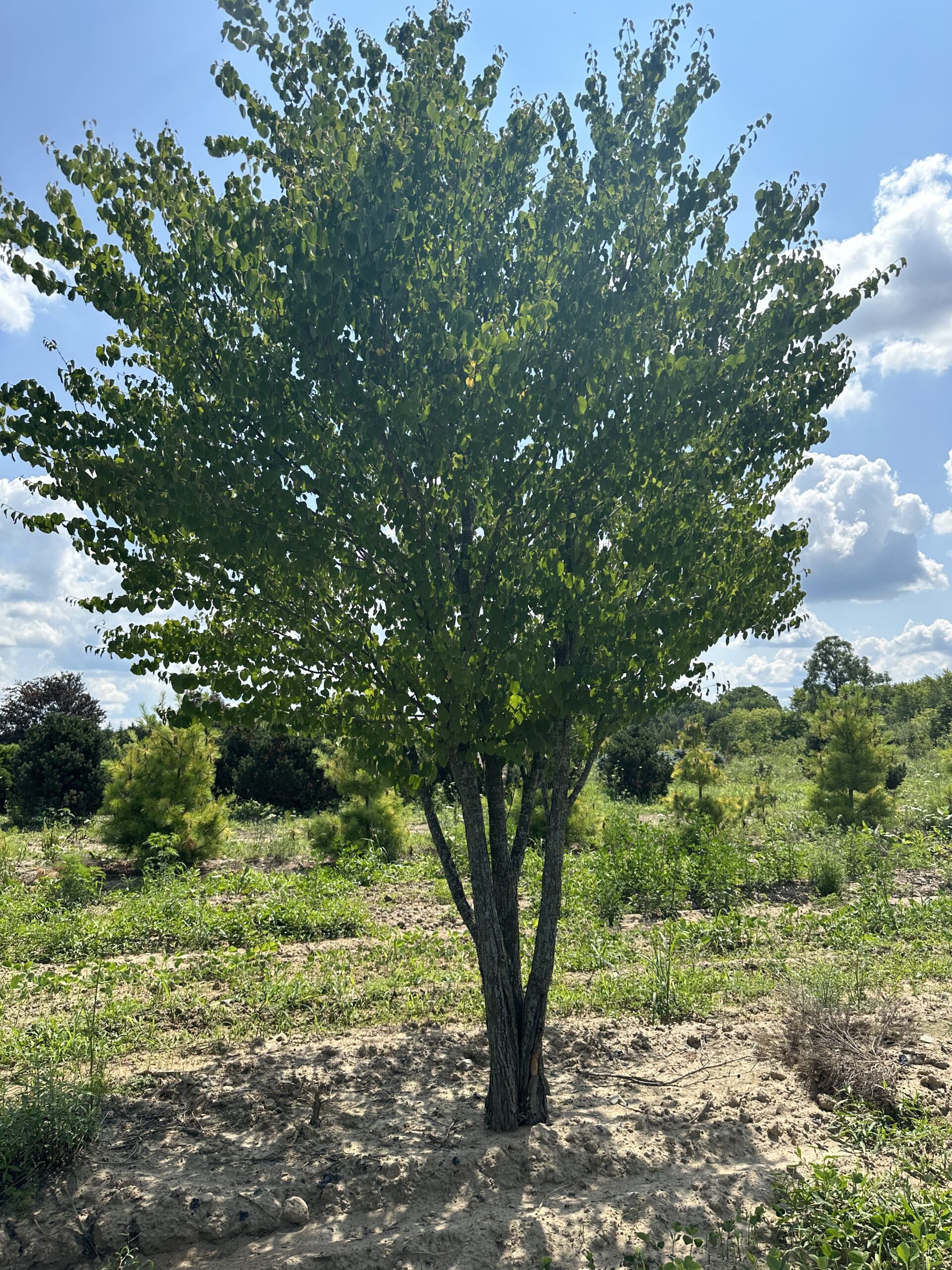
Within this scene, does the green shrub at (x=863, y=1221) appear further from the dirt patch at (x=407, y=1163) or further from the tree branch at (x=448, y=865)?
the tree branch at (x=448, y=865)

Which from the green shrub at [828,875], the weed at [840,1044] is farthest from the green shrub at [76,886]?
the green shrub at [828,875]

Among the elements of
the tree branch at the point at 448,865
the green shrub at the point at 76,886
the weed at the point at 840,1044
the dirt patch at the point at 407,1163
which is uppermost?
the tree branch at the point at 448,865

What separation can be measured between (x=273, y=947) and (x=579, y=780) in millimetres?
3972

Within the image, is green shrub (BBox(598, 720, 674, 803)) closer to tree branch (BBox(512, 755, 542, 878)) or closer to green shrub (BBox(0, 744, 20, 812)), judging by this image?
green shrub (BBox(0, 744, 20, 812))

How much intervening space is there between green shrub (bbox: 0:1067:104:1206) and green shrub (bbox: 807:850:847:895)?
859 centimetres

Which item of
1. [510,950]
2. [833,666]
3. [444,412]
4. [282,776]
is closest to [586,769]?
[510,950]

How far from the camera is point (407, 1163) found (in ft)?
12.1

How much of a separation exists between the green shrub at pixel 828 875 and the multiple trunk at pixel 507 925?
22.6 feet

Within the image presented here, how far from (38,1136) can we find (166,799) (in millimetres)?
8657

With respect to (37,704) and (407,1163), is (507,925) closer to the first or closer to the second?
(407,1163)

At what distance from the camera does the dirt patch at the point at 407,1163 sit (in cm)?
323

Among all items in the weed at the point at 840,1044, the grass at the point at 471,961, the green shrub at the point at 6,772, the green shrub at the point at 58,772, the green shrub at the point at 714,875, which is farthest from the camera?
the green shrub at the point at 6,772

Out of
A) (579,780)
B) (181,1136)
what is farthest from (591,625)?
(181,1136)

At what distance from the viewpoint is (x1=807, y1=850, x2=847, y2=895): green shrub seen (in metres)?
9.85
